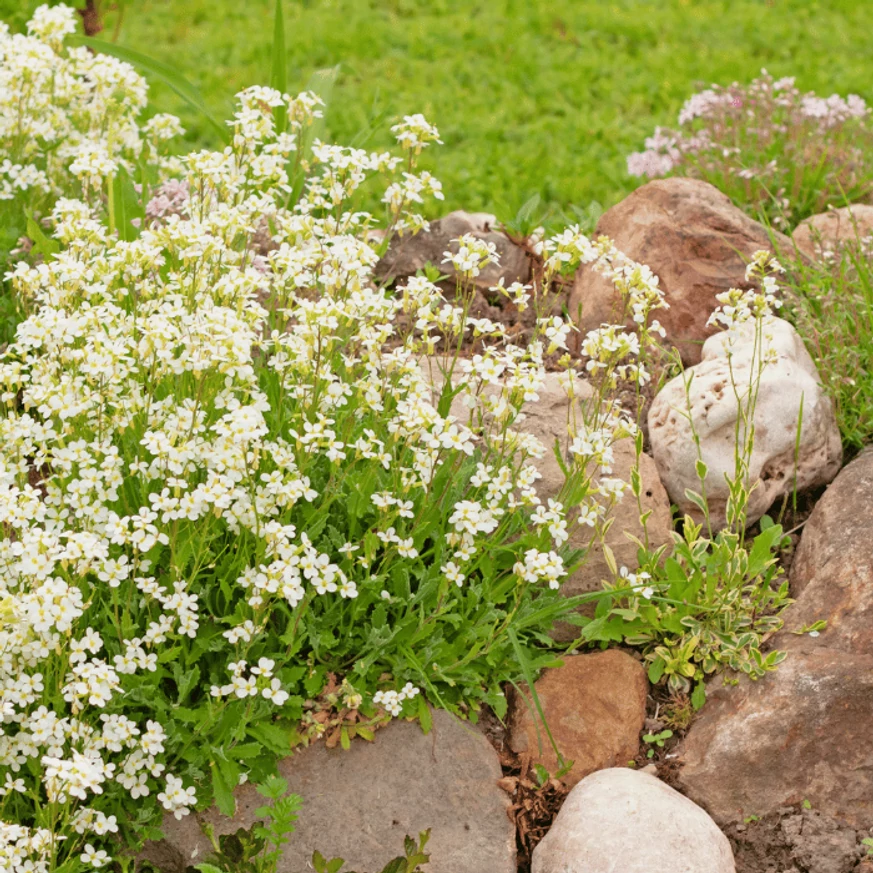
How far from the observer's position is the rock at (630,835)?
3.54 m

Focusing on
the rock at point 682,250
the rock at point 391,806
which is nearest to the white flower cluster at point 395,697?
the rock at point 391,806

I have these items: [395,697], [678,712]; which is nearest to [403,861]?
[395,697]

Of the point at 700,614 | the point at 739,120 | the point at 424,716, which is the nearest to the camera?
the point at 424,716

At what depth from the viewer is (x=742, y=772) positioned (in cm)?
393

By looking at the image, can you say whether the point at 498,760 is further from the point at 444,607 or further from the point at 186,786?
the point at 186,786

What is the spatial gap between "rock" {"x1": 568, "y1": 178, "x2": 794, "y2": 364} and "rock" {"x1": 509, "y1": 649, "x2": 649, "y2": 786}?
164cm

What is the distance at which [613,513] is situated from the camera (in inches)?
173

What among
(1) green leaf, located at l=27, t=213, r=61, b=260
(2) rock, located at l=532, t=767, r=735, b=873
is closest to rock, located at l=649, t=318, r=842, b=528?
(2) rock, located at l=532, t=767, r=735, b=873

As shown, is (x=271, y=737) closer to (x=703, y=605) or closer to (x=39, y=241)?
(x=703, y=605)

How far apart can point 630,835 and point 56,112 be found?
4.04 metres

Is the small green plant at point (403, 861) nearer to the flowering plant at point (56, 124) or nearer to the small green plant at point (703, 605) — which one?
the small green plant at point (703, 605)

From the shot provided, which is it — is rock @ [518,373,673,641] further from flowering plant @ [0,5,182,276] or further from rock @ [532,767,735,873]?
flowering plant @ [0,5,182,276]

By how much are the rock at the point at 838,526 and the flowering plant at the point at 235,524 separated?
904mm

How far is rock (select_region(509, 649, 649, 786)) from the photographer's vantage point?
4031mm
